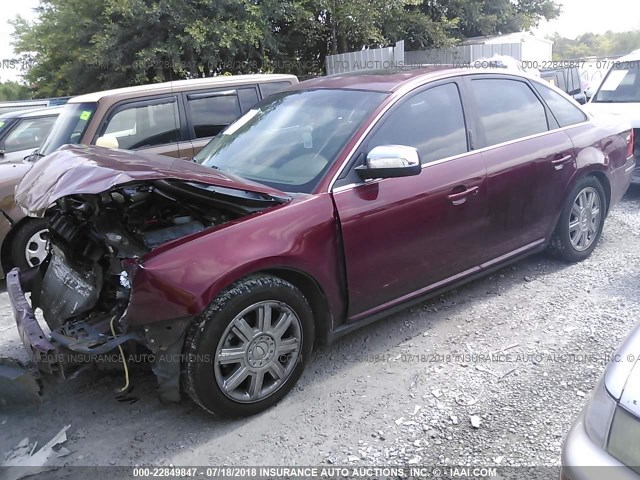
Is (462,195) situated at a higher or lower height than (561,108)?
lower

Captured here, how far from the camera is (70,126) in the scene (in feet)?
19.4

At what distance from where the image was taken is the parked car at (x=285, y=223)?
110 inches

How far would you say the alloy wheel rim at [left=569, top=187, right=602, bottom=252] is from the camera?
4.82 meters

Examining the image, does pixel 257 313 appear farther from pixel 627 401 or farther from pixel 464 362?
pixel 627 401

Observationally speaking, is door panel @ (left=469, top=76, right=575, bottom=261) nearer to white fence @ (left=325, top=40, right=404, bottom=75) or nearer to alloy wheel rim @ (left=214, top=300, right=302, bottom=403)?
alloy wheel rim @ (left=214, top=300, right=302, bottom=403)

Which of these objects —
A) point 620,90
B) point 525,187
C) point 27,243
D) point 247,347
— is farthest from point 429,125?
point 620,90

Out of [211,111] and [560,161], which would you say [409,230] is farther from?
[211,111]

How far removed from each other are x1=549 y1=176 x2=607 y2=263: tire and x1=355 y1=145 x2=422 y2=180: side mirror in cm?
202

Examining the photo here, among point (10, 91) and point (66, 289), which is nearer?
point (66, 289)

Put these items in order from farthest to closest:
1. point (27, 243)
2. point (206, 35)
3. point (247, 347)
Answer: point (206, 35) < point (27, 243) < point (247, 347)

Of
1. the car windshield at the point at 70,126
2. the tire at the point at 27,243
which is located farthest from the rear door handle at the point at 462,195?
the car windshield at the point at 70,126

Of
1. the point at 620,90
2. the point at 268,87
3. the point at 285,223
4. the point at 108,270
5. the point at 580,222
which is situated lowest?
the point at 580,222

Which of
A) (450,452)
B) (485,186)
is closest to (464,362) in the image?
(450,452)

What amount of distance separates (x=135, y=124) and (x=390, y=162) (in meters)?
3.73
